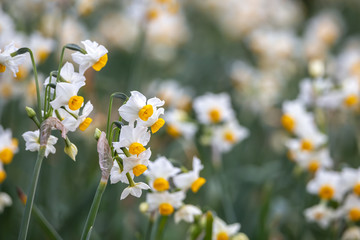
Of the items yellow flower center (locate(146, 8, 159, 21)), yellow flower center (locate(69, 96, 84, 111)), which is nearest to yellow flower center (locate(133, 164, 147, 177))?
yellow flower center (locate(69, 96, 84, 111))

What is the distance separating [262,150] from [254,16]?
1.74 m

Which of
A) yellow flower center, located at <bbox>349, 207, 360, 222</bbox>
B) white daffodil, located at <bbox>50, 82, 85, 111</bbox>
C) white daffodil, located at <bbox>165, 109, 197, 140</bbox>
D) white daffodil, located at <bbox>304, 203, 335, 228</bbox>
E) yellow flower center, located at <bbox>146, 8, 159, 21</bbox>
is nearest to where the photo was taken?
white daffodil, located at <bbox>50, 82, 85, 111</bbox>

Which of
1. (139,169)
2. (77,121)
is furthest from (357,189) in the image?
(77,121)

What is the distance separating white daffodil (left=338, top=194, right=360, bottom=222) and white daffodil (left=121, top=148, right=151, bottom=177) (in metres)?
1.07

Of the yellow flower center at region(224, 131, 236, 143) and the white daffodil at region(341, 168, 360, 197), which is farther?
the yellow flower center at region(224, 131, 236, 143)

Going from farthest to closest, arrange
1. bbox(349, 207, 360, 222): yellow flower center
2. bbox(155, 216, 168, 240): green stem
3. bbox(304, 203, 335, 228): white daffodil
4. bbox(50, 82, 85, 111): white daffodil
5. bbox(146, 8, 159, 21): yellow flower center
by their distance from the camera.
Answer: bbox(146, 8, 159, 21): yellow flower center, bbox(304, 203, 335, 228): white daffodil, bbox(349, 207, 360, 222): yellow flower center, bbox(155, 216, 168, 240): green stem, bbox(50, 82, 85, 111): white daffodil

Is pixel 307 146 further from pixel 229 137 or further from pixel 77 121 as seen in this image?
pixel 77 121

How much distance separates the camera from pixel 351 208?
1722 millimetres

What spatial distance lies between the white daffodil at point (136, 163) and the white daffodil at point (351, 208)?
107 centimetres

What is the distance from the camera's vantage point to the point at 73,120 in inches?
40.5

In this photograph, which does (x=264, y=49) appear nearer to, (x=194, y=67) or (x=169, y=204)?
(x=194, y=67)

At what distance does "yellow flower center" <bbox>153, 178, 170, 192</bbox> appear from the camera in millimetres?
1288

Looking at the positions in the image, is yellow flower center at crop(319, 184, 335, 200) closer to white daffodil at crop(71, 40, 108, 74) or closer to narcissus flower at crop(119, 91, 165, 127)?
narcissus flower at crop(119, 91, 165, 127)

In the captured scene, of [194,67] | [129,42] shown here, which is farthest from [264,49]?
[129,42]
